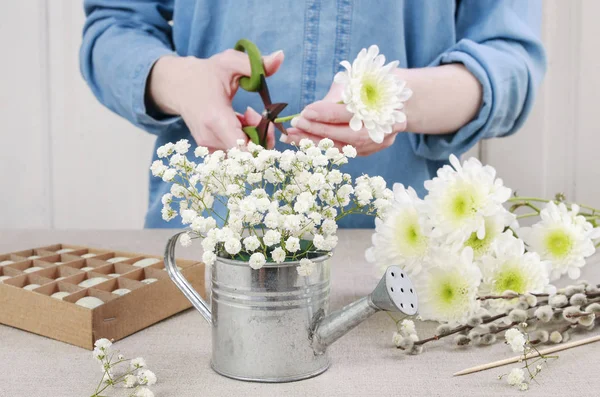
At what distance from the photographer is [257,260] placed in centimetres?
54

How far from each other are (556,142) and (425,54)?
25.2 inches

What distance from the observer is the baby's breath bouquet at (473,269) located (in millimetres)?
663

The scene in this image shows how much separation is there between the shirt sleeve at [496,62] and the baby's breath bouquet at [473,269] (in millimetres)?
423

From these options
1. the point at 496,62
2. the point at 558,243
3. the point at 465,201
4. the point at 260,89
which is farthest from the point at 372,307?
the point at 496,62

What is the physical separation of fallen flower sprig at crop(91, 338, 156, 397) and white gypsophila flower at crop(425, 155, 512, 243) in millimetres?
301

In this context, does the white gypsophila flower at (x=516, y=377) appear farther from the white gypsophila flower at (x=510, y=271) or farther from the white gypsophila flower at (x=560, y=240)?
the white gypsophila flower at (x=560, y=240)

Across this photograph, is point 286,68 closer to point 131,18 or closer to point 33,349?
point 131,18

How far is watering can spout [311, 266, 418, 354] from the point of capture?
0.54m

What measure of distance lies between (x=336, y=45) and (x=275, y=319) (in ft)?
2.38

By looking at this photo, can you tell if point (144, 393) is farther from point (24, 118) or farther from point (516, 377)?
point (24, 118)

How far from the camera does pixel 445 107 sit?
1038 mm

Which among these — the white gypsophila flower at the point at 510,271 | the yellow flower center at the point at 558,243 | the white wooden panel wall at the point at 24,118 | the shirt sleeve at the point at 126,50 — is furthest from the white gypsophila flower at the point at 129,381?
the white wooden panel wall at the point at 24,118

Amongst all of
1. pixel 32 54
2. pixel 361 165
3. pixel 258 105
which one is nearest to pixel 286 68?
pixel 258 105

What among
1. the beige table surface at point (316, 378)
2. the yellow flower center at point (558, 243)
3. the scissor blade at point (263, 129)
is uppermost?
the scissor blade at point (263, 129)
